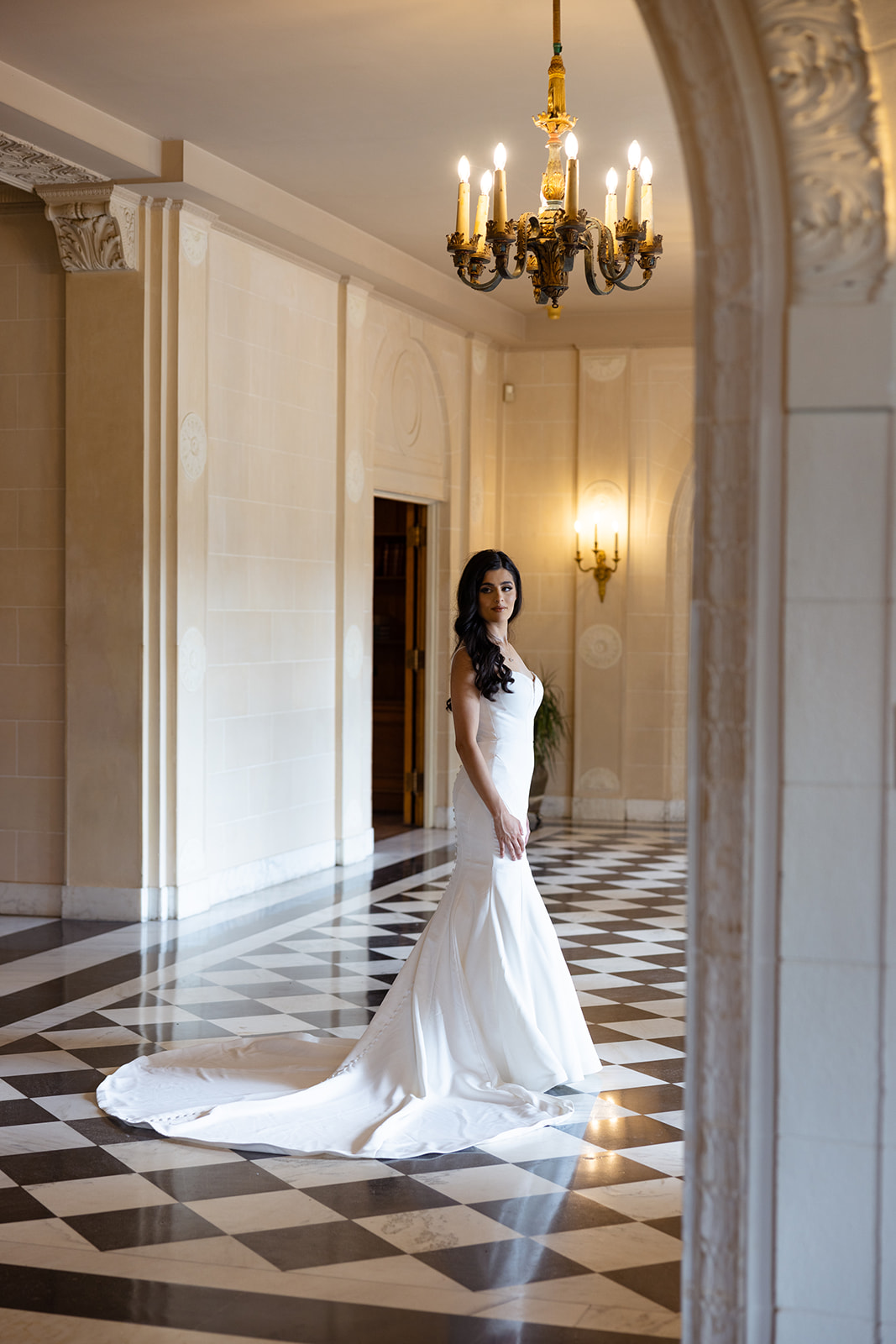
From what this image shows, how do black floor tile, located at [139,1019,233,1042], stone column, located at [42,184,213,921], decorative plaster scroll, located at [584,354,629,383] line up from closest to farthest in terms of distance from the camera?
1. black floor tile, located at [139,1019,233,1042]
2. stone column, located at [42,184,213,921]
3. decorative plaster scroll, located at [584,354,629,383]

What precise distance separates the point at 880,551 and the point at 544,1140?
8.12 feet

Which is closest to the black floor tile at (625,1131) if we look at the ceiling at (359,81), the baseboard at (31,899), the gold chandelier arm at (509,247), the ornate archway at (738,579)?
the ornate archway at (738,579)

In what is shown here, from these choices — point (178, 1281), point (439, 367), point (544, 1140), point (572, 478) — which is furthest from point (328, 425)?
point (178, 1281)

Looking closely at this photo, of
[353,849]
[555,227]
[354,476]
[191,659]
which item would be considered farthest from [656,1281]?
[354,476]

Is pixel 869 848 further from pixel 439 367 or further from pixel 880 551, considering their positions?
pixel 439 367

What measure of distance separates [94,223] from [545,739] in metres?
5.70

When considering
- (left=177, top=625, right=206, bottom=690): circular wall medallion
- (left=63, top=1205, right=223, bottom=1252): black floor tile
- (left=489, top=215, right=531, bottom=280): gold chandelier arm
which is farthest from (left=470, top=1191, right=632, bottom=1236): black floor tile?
(left=177, top=625, right=206, bottom=690): circular wall medallion

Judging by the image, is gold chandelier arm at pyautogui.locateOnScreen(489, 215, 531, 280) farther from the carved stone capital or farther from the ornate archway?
A: the ornate archway

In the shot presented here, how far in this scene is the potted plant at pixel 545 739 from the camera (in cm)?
1123

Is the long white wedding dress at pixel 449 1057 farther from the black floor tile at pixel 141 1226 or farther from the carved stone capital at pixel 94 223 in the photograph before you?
the carved stone capital at pixel 94 223

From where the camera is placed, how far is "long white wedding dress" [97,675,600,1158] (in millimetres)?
4078

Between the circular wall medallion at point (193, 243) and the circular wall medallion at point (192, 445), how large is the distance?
0.83 m

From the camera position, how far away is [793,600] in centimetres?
222

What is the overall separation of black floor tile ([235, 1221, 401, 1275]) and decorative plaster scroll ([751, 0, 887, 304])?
7.84 feet
